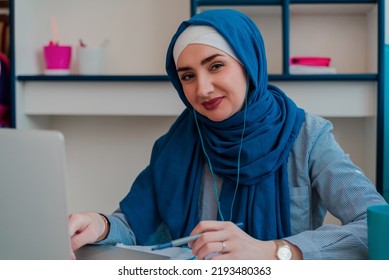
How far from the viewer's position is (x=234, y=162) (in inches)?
49.4

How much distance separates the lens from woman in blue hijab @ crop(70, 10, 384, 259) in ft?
3.97

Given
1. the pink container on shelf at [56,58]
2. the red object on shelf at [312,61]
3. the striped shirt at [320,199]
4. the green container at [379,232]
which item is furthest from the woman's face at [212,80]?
the pink container on shelf at [56,58]

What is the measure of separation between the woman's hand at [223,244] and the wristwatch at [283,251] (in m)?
0.02

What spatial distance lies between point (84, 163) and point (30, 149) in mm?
2123

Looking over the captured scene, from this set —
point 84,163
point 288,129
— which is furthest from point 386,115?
point 84,163

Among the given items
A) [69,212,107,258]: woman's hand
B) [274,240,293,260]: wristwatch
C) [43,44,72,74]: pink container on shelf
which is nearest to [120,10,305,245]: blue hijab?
[69,212,107,258]: woman's hand

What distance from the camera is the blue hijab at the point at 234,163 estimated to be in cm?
124

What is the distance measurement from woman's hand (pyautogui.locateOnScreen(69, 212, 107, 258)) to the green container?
55 centimetres

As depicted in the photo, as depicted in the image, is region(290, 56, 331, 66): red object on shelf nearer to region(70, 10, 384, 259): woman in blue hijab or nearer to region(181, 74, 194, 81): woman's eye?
region(70, 10, 384, 259): woman in blue hijab

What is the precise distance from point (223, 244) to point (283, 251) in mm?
129

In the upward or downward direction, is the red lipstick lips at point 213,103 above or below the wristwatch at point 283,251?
above

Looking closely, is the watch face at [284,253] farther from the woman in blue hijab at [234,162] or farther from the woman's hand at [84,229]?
the woman's hand at [84,229]

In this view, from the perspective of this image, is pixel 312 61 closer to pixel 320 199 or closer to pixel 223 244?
pixel 320 199

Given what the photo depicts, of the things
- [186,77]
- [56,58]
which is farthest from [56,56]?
[186,77]
